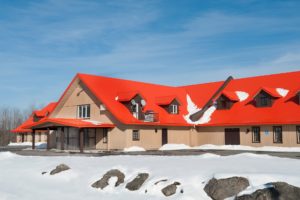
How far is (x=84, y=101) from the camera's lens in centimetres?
4012

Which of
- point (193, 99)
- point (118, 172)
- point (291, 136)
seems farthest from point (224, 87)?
point (118, 172)

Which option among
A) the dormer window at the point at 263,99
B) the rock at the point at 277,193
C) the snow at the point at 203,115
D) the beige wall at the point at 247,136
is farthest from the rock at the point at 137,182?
the snow at the point at 203,115

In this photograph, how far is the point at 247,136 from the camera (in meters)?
37.7

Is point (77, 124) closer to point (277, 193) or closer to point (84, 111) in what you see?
point (84, 111)

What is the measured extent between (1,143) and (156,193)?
6133cm

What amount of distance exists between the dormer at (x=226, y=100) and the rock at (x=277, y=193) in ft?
91.7

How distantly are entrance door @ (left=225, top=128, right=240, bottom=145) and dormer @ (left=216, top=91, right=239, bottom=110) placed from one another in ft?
8.84

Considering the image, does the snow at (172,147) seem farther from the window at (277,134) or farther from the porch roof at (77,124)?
the window at (277,134)

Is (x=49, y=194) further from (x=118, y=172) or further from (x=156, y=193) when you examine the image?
(x=156, y=193)

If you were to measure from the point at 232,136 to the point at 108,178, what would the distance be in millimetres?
23966

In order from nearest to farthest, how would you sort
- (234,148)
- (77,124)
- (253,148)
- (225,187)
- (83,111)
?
(225,187) < (77,124) < (253,148) < (234,148) < (83,111)

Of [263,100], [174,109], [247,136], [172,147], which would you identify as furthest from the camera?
[174,109]

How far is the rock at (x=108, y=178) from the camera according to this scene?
653 inches

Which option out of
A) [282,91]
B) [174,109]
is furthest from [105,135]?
[282,91]
